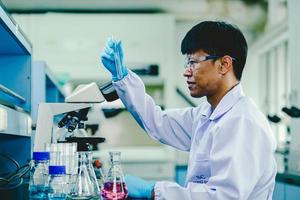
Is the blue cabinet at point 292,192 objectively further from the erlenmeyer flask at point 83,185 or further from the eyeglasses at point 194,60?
the erlenmeyer flask at point 83,185

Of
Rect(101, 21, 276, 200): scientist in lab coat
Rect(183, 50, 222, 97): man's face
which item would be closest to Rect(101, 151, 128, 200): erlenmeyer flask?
Rect(101, 21, 276, 200): scientist in lab coat

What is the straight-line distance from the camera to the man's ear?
4.73 ft

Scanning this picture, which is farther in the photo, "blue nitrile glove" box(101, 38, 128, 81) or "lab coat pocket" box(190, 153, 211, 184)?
"blue nitrile glove" box(101, 38, 128, 81)

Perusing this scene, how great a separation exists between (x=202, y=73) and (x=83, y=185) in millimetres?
520

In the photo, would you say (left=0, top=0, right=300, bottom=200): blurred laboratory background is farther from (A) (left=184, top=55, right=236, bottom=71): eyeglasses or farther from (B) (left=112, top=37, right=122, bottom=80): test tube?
(A) (left=184, top=55, right=236, bottom=71): eyeglasses

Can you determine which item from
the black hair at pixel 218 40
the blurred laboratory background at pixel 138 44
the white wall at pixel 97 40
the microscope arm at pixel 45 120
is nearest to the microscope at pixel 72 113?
the microscope arm at pixel 45 120

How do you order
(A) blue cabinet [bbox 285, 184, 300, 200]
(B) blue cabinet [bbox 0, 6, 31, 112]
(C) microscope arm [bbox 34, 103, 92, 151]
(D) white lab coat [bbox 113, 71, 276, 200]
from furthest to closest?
(A) blue cabinet [bbox 285, 184, 300, 200]
(B) blue cabinet [bbox 0, 6, 31, 112]
(C) microscope arm [bbox 34, 103, 92, 151]
(D) white lab coat [bbox 113, 71, 276, 200]

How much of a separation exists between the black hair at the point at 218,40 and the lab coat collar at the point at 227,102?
10cm

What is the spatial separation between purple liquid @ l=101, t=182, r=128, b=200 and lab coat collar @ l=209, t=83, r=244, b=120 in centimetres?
39

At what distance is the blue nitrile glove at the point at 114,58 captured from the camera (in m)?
1.59

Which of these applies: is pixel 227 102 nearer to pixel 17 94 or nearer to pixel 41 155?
pixel 41 155

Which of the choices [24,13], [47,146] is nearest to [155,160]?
[24,13]

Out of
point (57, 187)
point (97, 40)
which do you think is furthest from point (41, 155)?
point (97, 40)

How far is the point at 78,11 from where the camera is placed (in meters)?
4.56
